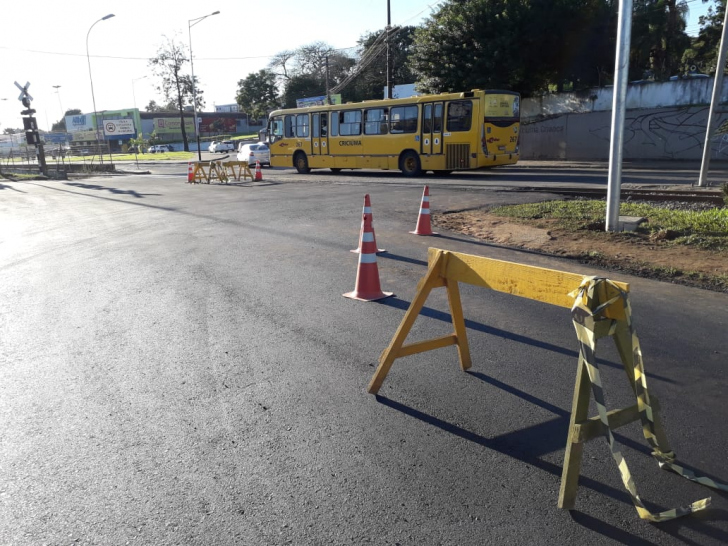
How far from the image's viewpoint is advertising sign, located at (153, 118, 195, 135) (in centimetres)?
9206

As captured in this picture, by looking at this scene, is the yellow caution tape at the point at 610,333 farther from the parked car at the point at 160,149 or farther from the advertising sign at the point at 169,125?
the advertising sign at the point at 169,125

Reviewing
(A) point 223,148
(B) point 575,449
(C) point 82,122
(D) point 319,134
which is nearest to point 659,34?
(D) point 319,134

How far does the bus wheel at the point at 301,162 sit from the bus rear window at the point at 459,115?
8.53m

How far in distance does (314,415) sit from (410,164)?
63.8 ft

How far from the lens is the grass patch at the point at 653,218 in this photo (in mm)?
8256

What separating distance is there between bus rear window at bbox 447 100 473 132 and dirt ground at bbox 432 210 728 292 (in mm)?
9913

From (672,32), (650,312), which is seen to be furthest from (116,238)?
(672,32)

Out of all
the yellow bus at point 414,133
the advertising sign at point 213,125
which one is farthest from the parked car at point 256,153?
the advertising sign at point 213,125

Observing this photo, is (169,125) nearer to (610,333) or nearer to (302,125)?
(302,125)

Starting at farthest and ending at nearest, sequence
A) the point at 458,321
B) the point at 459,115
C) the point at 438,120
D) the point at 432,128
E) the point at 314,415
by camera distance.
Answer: the point at 432,128 < the point at 438,120 < the point at 459,115 < the point at 458,321 < the point at 314,415

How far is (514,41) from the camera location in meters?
27.4

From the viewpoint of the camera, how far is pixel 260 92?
8875 centimetres

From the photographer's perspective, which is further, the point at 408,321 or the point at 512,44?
the point at 512,44

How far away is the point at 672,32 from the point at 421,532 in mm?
36447
